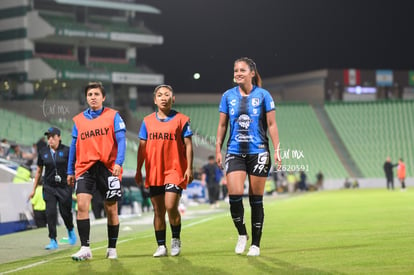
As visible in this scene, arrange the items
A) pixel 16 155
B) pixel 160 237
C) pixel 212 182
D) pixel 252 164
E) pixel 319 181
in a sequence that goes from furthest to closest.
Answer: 1. pixel 319 181
2. pixel 16 155
3. pixel 212 182
4. pixel 160 237
5. pixel 252 164

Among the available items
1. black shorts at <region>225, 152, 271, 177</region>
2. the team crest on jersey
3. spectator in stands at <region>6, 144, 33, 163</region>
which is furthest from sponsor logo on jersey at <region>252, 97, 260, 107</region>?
spectator in stands at <region>6, 144, 33, 163</region>

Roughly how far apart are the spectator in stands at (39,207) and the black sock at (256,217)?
30.8 ft

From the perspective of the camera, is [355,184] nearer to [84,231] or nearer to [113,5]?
[113,5]

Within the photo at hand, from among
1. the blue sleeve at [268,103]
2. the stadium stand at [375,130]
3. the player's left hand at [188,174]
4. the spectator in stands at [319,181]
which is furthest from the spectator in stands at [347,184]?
the blue sleeve at [268,103]

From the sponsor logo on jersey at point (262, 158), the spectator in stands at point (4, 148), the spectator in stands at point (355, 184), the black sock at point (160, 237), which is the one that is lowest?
the spectator in stands at point (355, 184)

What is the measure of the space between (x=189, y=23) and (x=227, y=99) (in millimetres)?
58776

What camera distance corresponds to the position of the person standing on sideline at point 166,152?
10289 mm

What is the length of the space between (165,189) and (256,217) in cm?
116

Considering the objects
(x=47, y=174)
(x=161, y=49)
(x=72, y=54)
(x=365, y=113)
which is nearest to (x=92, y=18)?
(x=72, y=54)

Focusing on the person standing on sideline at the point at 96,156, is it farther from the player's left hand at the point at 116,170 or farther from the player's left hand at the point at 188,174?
the player's left hand at the point at 188,174

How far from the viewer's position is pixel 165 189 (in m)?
10.3

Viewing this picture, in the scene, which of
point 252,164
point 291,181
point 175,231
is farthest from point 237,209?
point 291,181

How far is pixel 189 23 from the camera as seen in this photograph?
68.2 metres

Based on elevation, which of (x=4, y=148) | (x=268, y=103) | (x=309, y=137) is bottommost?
(x=268, y=103)
